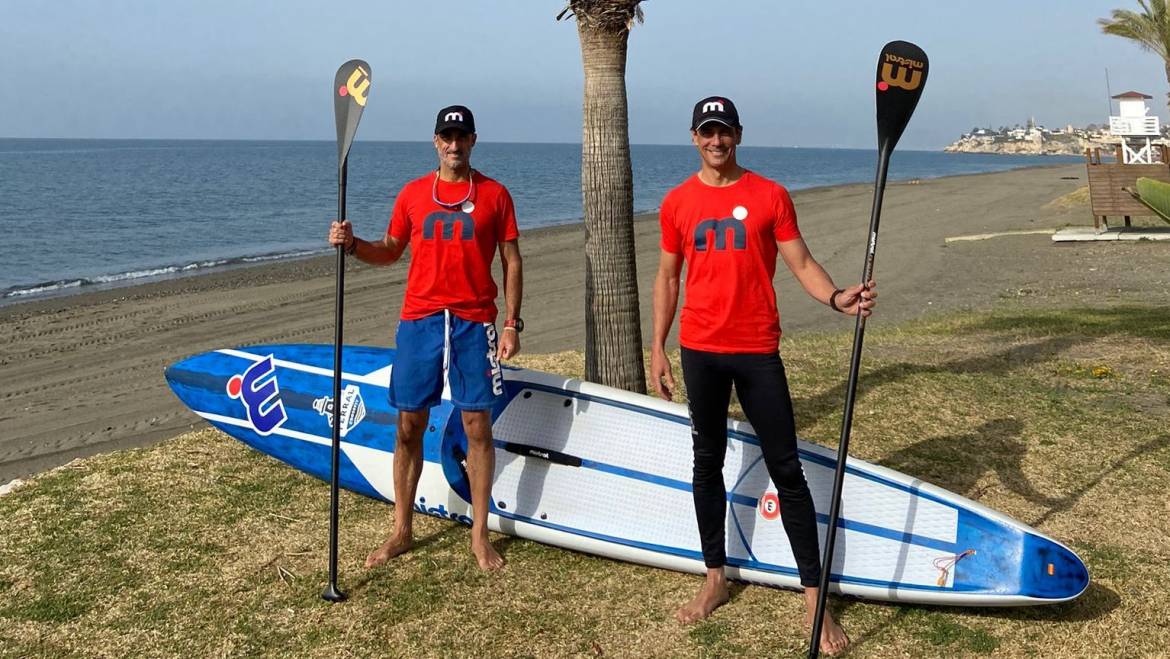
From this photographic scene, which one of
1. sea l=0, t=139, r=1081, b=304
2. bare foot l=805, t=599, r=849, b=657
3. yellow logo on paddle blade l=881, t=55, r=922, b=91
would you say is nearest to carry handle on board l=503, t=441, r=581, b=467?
bare foot l=805, t=599, r=849, b=657

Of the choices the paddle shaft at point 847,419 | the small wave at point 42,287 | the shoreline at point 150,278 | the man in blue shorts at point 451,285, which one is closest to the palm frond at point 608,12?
the man in blue shorts at point 451,285

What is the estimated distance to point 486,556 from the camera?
5.02 m

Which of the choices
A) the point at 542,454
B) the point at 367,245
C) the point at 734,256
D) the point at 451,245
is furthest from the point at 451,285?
the point at 734,256

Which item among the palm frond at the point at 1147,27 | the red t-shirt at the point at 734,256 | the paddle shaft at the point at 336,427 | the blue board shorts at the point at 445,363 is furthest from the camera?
the palm frond at the point at 1147,27

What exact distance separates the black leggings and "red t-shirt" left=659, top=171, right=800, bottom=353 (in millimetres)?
72

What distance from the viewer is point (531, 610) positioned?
4.60 metres

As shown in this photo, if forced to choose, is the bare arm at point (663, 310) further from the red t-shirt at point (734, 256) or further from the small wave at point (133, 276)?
the small wave at point (133, 276)

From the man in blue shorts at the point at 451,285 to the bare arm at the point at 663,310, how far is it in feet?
2.17

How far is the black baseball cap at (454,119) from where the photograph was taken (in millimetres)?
4633

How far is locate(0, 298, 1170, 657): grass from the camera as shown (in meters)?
4.32

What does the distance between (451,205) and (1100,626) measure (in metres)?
3.50

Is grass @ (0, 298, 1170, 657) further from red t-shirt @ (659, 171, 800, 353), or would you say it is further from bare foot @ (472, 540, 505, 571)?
red t-shirt @ (659, 171, 800, 353)

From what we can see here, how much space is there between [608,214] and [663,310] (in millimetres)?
2148

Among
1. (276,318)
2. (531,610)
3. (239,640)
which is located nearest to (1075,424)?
(531,610)
